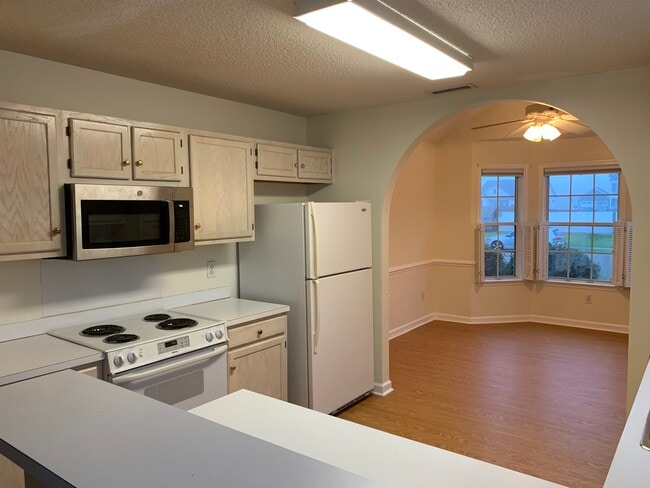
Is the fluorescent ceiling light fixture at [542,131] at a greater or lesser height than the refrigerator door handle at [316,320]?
greater

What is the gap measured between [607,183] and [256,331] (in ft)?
16.6

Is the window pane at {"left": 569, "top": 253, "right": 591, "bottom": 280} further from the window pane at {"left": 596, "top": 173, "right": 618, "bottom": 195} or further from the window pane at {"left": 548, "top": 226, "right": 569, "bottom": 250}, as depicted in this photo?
the window pane at {"left": 596, "top": 173, "right": 618, "bottom": 195}

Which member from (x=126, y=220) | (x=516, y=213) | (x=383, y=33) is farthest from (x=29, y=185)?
(x=516, y=213)

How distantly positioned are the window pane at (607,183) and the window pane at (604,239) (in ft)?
1.51

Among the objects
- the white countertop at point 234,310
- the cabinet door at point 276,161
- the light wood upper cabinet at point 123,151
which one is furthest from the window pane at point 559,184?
the light wood upper cabinet at point 123,151

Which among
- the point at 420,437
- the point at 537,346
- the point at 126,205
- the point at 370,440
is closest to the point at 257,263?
the point at 126,205

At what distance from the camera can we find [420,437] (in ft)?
11.2

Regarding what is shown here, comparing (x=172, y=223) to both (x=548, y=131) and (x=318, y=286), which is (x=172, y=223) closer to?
(x=318, y=286)

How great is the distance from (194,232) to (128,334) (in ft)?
2.46

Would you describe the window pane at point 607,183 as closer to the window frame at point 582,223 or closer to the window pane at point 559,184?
the window frame at point 582,223

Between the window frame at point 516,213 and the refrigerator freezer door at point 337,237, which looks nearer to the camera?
the refrigerator freezer door at point 337,237

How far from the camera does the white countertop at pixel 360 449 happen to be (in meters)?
1.20

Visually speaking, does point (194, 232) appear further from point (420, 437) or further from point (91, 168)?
point (420, 437)

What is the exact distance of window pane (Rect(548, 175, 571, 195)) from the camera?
6414mm
